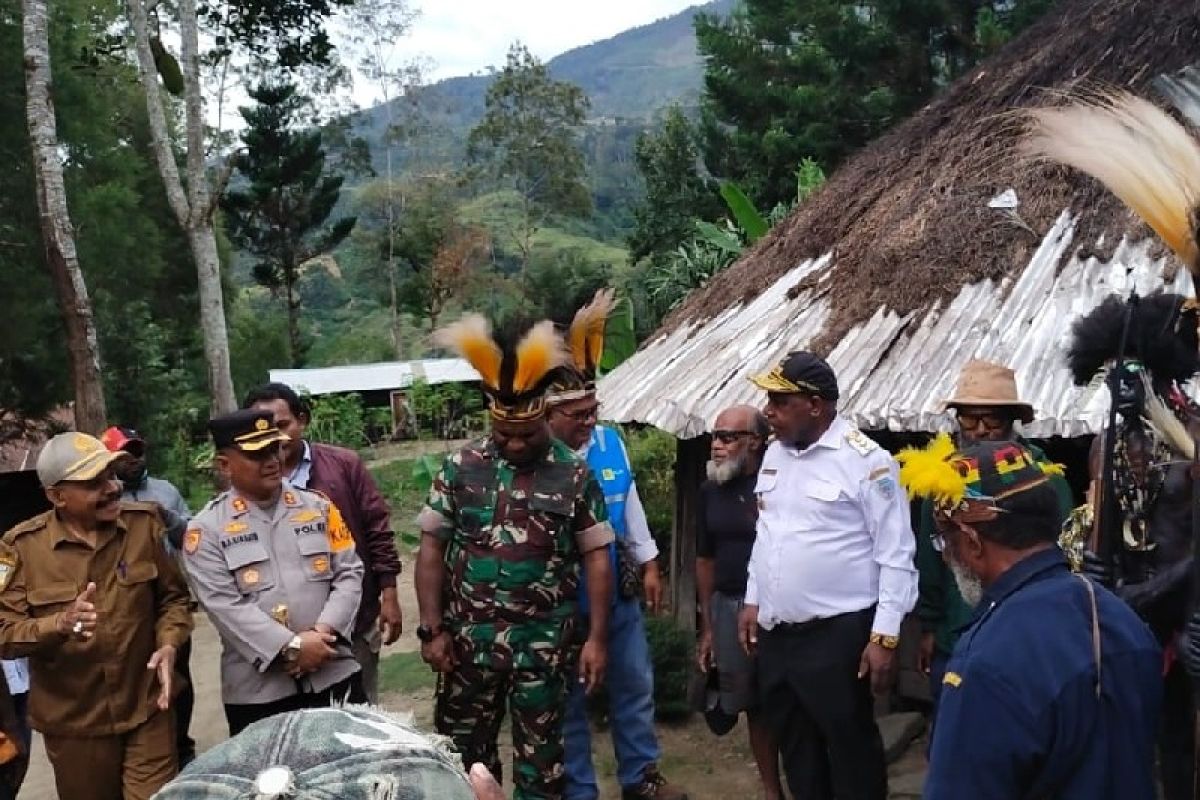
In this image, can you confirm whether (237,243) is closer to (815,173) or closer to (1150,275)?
(815,173)

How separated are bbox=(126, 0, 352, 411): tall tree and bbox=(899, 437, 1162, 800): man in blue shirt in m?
13.4

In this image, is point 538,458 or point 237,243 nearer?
point 538,458

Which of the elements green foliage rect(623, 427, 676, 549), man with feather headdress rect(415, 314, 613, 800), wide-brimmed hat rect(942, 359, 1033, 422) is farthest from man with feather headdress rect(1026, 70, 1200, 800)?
green foliage rect(623, 427, 676, 549)

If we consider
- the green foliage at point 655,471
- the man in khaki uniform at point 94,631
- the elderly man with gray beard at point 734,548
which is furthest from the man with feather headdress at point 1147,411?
the green foliage at point 655,471

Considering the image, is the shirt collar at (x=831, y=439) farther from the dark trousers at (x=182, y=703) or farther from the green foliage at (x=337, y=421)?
the green foliage at (x=337, y=421)

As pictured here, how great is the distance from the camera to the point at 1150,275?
4.85 meters

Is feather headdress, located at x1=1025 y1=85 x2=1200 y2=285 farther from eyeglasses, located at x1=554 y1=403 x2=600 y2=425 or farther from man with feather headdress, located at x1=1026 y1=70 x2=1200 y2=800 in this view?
eyeglasses, located at x1=554 y1=403 x2=600 y2=425

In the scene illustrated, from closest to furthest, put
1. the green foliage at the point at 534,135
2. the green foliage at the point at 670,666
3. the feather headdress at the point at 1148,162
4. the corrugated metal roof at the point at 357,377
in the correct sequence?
the feather headdress at the point at 1148,162 → the green foliage at the point at 670,666 → the corrugated metal roof at the point at 357,377 → the green foliage at the point at 534,135

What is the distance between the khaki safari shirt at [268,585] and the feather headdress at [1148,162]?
268 cm

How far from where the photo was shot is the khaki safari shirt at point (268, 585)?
3486 mm

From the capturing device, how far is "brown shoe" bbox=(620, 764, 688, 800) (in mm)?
4648

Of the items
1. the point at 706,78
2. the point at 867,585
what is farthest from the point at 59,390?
the point at 867,585

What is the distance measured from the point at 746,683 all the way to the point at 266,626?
197 cm

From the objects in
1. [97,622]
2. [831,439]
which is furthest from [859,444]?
[97,622]
